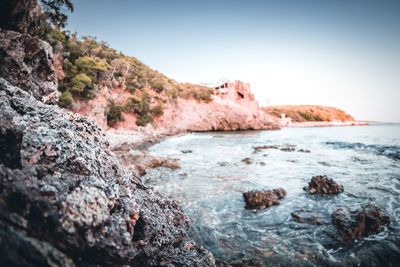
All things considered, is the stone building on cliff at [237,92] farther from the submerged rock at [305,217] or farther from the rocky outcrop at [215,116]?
the submerged rock at [305,217]

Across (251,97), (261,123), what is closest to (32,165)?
(261,123)

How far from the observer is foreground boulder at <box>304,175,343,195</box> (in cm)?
861

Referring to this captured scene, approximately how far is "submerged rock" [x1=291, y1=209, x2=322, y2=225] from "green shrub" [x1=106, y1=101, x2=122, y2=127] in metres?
32.7

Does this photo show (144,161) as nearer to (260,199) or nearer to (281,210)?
(260,199)

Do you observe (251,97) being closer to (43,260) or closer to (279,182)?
(279,182)

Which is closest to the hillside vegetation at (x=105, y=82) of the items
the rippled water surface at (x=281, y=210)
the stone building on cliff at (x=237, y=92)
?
the stone building on cliff at (x=237, y=92)

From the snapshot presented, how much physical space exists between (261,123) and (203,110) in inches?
674

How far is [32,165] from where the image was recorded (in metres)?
2.59

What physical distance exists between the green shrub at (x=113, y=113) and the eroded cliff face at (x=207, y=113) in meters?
0.81

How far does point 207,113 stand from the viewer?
181ft

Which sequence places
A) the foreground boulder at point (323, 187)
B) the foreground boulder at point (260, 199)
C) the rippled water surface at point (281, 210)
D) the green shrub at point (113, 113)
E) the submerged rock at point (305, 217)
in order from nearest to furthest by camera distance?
1. the rippled water surface at point (281, 210)
2. the submerged rock at point (305, 217)
3. the foreground boulder at point (260, 199)
4. the foreground boulder at point (323, 187)
5. the green shrub at point (113, 113)

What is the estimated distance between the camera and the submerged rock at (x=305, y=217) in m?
6.39

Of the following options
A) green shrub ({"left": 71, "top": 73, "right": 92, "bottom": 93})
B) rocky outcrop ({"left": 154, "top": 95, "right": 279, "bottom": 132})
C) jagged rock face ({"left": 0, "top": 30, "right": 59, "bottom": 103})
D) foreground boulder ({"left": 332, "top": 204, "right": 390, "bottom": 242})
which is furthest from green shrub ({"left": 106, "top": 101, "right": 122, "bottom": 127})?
foreground boulder ({"left": 332, "top": 204, "right": 390, "bottom": 242})

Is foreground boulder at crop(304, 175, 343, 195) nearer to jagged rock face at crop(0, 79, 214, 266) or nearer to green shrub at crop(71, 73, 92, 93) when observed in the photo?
jagged rock face at crop(0, 79, 214, 266)
